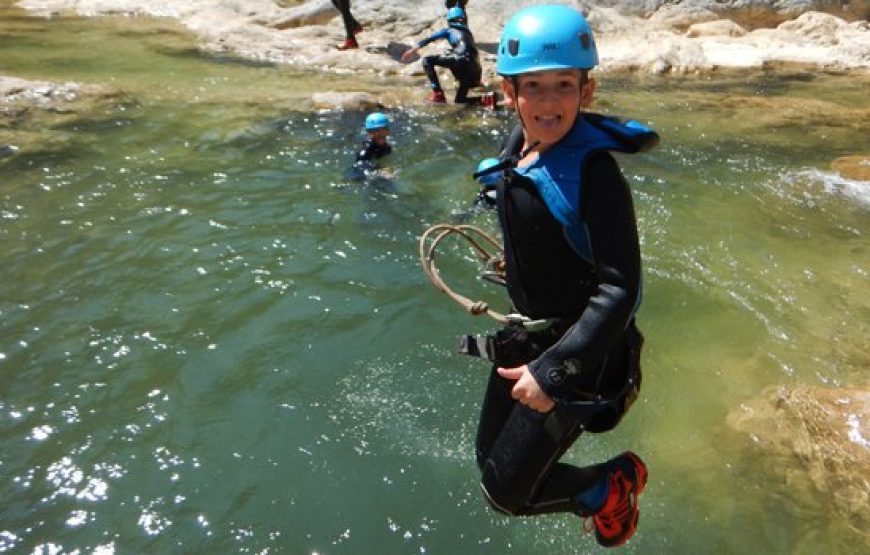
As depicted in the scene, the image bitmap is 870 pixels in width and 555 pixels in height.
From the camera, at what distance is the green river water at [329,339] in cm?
361

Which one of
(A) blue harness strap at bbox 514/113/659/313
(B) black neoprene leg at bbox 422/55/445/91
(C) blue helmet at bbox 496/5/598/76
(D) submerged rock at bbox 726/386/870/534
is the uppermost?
(C) blue helmet at bbox 496/5/598/76

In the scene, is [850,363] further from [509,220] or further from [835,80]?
[835,80]

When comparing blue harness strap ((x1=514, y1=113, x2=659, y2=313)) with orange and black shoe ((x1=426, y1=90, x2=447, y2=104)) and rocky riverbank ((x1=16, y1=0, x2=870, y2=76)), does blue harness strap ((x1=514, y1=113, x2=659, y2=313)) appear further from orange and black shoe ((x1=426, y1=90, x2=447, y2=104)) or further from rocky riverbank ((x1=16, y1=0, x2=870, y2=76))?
rocky riverbank ((x1=16, y1=0, x2=870, y2=76))

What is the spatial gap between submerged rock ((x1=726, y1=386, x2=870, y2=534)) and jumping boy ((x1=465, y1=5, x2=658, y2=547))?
5.17 ft

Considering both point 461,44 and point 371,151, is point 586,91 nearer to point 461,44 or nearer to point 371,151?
point 371,151

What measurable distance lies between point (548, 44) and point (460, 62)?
33.1 ft

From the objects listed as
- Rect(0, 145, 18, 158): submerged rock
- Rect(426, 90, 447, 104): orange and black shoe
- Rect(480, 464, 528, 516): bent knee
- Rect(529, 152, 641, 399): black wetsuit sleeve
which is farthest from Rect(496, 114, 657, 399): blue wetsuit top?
Rect(426, 90, 447, 104): orange and black shoe

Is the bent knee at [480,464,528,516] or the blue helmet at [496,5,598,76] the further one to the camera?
the bent knee at [480,464,528,516]

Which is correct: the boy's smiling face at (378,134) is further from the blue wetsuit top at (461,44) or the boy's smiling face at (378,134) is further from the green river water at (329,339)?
the blue wetsuit top at (461,44)

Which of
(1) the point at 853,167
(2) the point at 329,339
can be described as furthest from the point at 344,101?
(1) the point at 853,167

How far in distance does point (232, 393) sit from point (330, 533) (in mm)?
1519

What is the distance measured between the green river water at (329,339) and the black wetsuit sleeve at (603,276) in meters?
1.60

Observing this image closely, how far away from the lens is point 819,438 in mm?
4020

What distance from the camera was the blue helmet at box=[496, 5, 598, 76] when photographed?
236 cm
